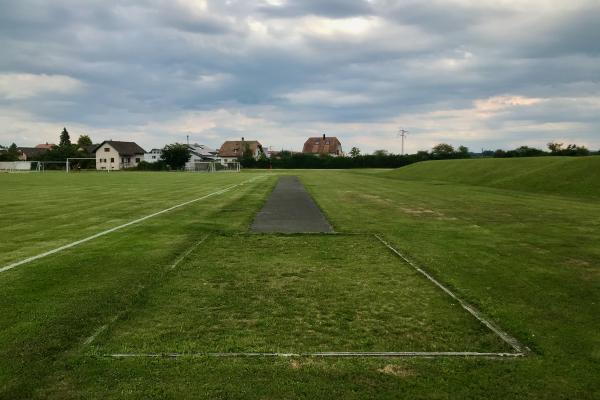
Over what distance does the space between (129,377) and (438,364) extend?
2.70m

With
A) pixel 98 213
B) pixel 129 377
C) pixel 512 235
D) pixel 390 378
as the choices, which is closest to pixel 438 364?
pixel 390 378

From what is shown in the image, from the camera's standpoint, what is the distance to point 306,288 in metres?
6.61

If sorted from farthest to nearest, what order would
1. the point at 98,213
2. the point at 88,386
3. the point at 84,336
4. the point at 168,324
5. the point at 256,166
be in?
the point at 256,166 → the point at 98,213 → the point at 168,324 → the point at 84,336 → the point at 88,386

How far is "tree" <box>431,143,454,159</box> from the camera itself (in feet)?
323

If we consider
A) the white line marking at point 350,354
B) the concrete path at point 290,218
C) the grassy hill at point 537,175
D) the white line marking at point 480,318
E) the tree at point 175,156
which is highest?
the tree at point 175,156

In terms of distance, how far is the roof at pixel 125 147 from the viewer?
115 metres

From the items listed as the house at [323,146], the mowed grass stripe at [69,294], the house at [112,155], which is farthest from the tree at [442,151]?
the mowed grass stripe at [69,294]

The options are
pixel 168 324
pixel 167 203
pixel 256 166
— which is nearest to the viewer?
pixel 168 324

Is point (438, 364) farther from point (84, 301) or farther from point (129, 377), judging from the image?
point (84, 301)

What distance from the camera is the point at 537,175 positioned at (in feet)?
109

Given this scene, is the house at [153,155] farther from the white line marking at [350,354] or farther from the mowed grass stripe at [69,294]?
the white line marking at [350,354]

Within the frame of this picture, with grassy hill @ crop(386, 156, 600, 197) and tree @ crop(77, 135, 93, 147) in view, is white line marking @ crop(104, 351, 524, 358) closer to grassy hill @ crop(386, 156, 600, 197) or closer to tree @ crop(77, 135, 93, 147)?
grassy hill @ crop(386, 156, 600, 197)

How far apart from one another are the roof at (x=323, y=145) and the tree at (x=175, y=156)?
57969 millimetres

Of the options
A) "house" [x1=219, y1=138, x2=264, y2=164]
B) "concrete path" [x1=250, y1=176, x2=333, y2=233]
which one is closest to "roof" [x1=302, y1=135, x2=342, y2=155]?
"house" [x1=219, y1=138, x2=264, y2=164]
